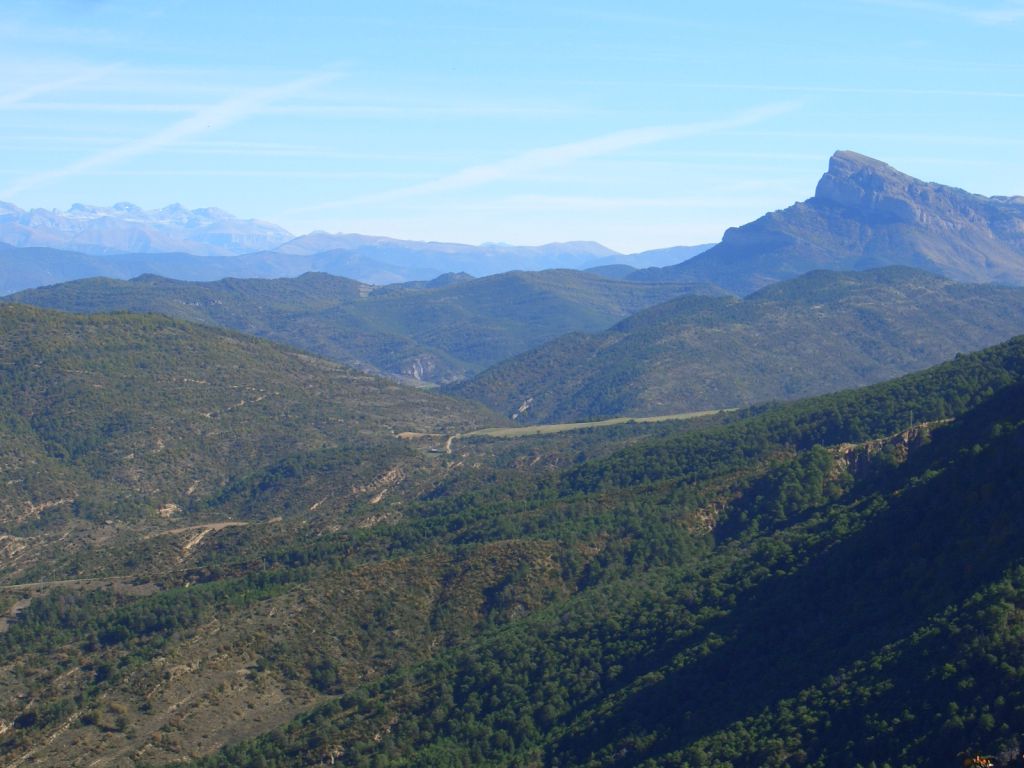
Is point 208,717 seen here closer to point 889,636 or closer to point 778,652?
point 778,652

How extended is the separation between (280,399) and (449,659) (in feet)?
383

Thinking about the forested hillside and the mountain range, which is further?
the forested hillside

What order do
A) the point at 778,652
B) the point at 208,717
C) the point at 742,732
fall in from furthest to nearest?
1. the point at 208,717
2. the point at 778,652
3. the point at 742,732

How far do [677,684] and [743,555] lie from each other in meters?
19.9

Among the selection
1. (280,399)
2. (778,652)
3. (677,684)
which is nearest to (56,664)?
(677,684)

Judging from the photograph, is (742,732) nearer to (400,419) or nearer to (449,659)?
(449,659)

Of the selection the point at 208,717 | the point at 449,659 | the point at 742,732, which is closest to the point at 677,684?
the point at 742,732

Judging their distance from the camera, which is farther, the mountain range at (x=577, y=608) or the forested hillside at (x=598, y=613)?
the forested hillside at (x=598, y=613)

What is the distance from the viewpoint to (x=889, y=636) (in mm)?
60719

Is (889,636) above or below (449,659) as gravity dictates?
above

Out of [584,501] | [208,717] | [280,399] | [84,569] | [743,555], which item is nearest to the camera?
[208,717]

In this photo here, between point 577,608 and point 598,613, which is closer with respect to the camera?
point 598,613

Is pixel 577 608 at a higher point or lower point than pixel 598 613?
lower

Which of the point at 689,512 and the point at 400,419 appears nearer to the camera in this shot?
the point at 689,512
